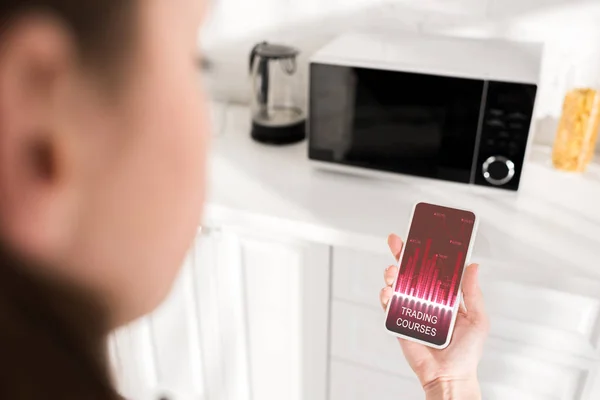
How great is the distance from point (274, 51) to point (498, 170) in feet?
1.73

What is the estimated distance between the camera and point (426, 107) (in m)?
1.06

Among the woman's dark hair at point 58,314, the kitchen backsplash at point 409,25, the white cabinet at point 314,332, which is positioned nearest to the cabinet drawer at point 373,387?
the white cabinet at point 314,332

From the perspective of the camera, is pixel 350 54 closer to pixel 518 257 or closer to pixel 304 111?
pixel 304 111

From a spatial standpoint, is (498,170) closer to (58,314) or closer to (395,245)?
(395,245)

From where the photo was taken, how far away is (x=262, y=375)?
126 cm

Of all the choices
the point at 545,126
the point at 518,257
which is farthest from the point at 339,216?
the point at 545,126

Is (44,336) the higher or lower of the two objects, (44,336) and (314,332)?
the higher

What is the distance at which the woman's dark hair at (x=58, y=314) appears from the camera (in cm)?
24

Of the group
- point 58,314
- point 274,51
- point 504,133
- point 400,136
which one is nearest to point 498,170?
point 504,133

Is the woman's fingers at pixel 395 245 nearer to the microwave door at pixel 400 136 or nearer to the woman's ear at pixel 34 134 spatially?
the microwave door at pixel 400 136

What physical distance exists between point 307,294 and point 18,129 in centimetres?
89

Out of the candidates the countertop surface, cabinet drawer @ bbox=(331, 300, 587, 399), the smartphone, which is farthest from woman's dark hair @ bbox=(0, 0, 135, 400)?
cabinet drawer @ bbox=(331, 300, 587, 399)

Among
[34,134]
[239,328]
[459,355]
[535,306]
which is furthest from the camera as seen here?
[239,328]

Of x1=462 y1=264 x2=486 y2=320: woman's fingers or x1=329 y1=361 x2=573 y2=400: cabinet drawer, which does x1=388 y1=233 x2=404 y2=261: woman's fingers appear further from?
x1=329 y1=361 x2=573 y2=400: cabinet drawer
